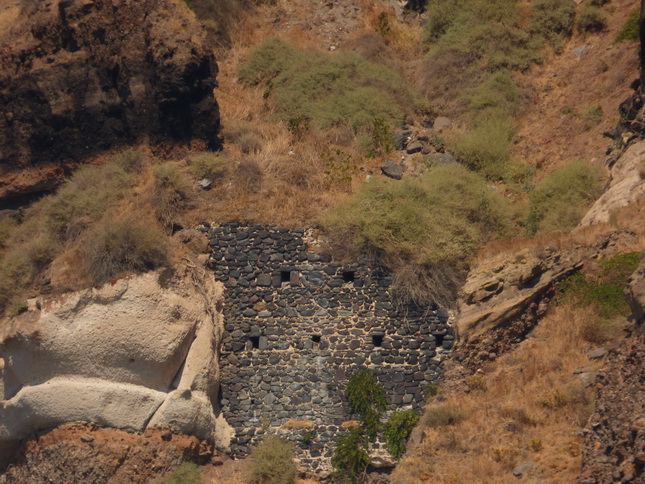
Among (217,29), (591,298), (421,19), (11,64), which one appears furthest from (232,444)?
(421,19)

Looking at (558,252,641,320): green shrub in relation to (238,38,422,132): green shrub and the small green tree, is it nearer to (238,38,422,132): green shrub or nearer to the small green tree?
the small green tree

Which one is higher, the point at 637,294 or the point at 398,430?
the point at 637,294

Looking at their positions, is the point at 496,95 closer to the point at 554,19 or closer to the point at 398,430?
the point at 554,19

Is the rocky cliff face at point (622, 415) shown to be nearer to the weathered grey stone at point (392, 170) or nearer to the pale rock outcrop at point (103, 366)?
the pale rock outcrop at point (103, 366)

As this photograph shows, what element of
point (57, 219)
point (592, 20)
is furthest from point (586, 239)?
point (57, 219)

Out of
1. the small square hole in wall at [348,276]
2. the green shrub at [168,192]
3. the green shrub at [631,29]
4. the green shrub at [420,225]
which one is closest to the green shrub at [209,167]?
the green shrub at [168,192]

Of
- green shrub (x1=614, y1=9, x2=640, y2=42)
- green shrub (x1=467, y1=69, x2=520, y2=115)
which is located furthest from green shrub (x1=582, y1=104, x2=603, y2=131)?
green shrub (x1=614, y1=9, x2=640, y2=42)

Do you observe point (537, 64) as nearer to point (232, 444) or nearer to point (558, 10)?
point (558, 10)
